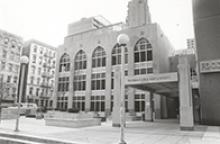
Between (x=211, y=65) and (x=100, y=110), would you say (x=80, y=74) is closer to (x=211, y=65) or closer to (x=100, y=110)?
(x=100, y=110)

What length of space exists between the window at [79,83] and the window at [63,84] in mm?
2414

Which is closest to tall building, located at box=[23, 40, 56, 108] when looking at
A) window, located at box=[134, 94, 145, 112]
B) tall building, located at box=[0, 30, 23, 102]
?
tall building, located at box=[0, 30, 23, 102]

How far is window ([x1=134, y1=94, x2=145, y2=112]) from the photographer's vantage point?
3023cm

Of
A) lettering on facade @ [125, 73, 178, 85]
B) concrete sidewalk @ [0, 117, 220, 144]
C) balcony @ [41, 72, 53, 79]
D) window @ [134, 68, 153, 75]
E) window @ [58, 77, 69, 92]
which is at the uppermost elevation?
balcony @ [41, 72, 53, 79]

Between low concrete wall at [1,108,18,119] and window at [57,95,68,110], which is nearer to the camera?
low concrete wall at [1,108,18,119]

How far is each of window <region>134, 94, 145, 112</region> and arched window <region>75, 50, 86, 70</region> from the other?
45.7ft

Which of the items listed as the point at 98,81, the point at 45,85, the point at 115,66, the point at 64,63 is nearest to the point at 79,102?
the point at 98,81

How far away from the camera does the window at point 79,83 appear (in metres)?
37.6

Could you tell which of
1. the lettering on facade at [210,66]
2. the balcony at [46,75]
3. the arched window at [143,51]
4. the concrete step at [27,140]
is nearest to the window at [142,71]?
the arched window at [143,51]

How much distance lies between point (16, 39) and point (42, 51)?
850cm

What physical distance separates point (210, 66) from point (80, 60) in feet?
88.1

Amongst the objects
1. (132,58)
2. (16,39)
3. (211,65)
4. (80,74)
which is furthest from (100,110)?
(16,39)

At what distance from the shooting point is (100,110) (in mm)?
34250

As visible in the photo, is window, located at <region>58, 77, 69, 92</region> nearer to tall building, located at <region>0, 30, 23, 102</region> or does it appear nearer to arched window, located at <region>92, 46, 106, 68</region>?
arched window, located at <region>92, 46, 106, 68</region>
